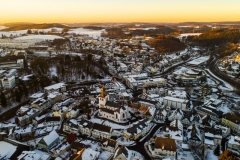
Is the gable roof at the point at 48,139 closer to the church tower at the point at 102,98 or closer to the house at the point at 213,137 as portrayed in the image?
A: the church tower at the point at 102,98

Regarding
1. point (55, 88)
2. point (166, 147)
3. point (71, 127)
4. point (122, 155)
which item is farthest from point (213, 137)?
point (55, 88)

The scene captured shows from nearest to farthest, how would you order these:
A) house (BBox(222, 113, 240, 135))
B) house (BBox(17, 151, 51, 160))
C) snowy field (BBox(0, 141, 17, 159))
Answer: house (BBox(17, 151, 51, 160)) → snowy field (BBox(0, 141, 17, 159)) → house (BBox(222, 113, 240, 135))

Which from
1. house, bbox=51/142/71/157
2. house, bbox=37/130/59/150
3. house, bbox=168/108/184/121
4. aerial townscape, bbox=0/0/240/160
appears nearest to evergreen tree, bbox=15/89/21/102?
aerial townscape, bbox=0/0/240/160

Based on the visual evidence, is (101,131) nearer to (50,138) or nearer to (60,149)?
(60,149)

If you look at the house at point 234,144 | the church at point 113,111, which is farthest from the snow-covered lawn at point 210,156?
the church at point 113,111

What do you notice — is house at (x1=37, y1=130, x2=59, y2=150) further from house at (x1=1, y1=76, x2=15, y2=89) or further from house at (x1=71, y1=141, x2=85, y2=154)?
house at (x1=1, y1=76, x2=15, y2=89)

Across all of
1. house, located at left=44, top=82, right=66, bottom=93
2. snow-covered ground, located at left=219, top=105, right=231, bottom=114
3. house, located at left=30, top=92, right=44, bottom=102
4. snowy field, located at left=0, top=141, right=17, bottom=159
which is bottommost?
snowy field, located at left=0, top=141, right=17, bottom=159
